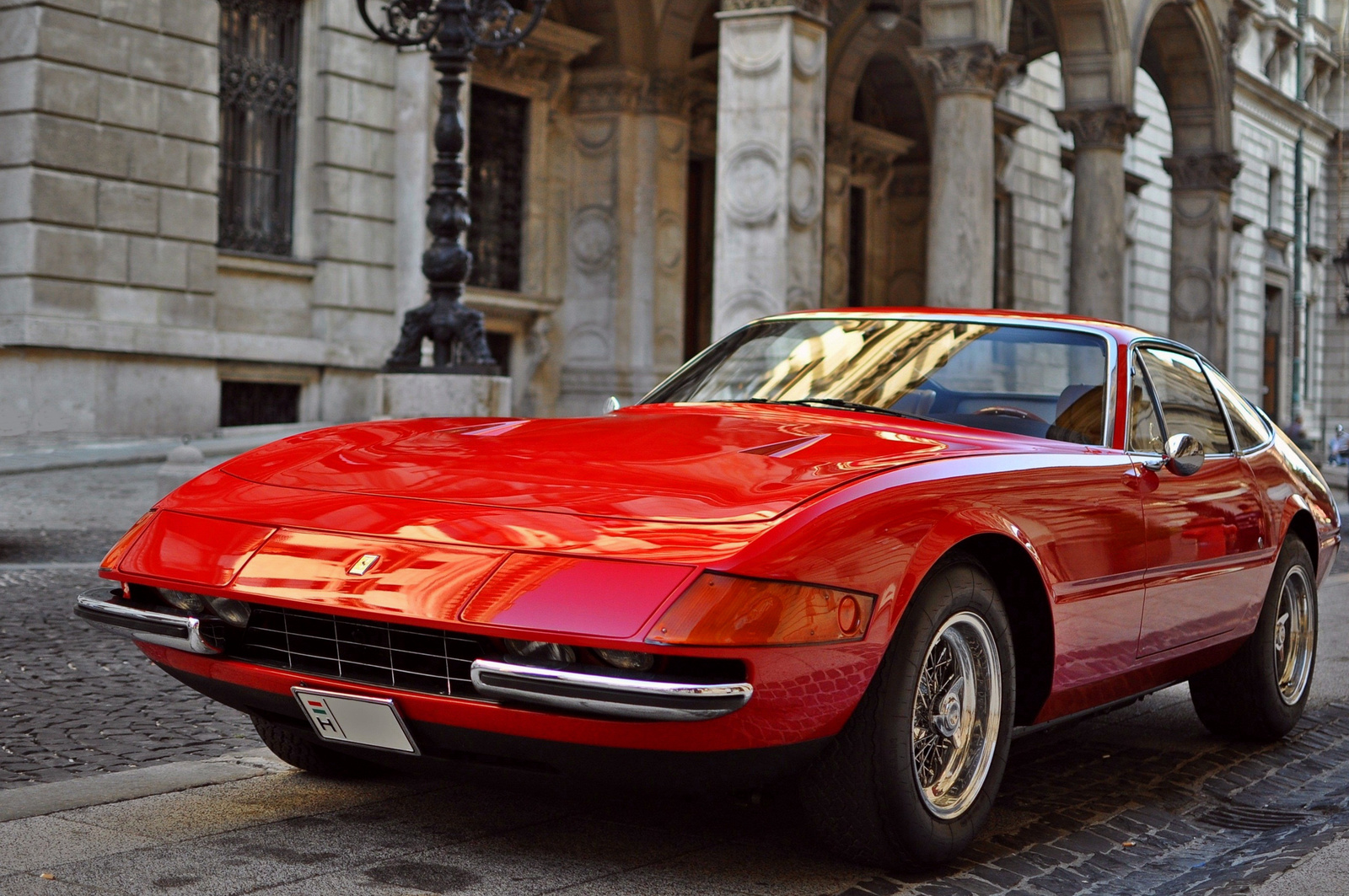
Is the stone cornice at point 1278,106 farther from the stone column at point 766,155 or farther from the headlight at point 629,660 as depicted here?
the headlight at point 629,660

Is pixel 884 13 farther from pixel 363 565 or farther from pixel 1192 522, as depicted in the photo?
pixel 363 565

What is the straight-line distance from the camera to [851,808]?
348 cm

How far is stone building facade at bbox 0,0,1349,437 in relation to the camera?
609 inches

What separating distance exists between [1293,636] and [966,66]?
1273cm

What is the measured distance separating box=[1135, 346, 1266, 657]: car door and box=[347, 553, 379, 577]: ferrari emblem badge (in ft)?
7.48

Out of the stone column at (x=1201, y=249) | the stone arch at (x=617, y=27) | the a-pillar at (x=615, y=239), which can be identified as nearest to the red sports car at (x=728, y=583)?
the a-pillar at (x=615, y=239)

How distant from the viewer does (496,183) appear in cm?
2253

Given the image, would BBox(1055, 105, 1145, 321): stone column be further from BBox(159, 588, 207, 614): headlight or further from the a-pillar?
BBox(159, 588, 207, 614): headlight

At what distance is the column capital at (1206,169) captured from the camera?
2617 centimetres

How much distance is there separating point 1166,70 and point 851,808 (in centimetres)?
2499

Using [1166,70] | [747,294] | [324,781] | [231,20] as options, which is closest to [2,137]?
[231,20]

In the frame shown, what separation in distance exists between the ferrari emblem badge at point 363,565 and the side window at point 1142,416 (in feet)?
7.90

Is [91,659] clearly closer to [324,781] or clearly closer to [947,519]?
[324,781]

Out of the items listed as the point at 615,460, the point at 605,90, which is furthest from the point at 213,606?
the point at 605,90
